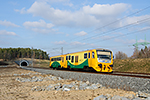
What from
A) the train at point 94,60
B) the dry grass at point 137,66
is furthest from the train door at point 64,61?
the dry grass at point 137,66

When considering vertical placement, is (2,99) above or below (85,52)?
below

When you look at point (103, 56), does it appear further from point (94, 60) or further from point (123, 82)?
point (123, 82)

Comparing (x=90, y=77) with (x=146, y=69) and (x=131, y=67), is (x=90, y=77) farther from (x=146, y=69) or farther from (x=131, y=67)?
(x=131, y=67)

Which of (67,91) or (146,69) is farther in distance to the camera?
(146,69)

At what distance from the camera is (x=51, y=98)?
23.8 ft

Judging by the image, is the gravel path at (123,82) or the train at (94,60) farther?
the train at (94,60)

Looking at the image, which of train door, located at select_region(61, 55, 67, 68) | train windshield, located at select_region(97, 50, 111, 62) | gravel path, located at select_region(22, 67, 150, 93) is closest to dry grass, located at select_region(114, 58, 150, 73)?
train door, located at select_region(61, 55, 67, 68)

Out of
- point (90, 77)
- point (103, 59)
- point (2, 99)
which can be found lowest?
point (2, 99)

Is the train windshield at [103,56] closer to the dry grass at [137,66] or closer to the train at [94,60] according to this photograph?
the train at [94,60]

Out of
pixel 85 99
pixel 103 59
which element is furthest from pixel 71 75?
pixel 85 99

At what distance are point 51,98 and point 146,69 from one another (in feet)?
79.2

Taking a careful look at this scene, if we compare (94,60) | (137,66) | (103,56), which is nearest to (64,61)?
(94,60)

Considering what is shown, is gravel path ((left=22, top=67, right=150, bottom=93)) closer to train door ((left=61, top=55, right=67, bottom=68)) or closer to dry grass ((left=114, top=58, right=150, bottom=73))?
train door ((left=61, top=55, right=67, bottom=68))

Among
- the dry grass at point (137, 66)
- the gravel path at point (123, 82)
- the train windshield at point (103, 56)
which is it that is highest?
the train windshield at point (103, 56)
